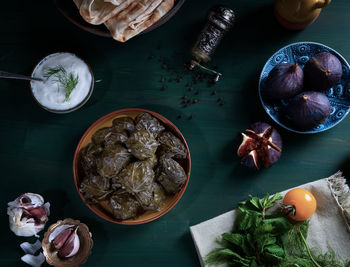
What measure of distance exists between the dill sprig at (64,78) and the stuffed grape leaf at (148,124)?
30 centimetres

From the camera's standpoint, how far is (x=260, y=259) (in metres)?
1.43

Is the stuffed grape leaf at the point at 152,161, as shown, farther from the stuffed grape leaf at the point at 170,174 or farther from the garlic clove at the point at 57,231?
the garlic clove at the point at 57,231

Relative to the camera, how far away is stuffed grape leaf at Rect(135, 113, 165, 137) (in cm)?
138

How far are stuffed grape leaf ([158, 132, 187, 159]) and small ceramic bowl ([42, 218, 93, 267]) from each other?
1.42 ft

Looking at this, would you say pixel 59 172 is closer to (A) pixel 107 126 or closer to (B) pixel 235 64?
(A) pixel 107 126

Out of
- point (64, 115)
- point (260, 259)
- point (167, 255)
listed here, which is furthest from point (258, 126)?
point (64, 115)

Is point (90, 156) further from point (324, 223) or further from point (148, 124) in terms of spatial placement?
point (324, 223)

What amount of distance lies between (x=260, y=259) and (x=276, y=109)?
1.92ft

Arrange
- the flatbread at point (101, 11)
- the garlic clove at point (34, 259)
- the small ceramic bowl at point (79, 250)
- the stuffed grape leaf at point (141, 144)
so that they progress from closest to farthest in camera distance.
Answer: the flatbread at point (101, 11) → the stuffed grape leaf at point (141, 144) → the small ceramic bowl at point (79, 250) → the garlic clove at point (34, 259)

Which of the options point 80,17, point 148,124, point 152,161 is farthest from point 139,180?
point 80,17

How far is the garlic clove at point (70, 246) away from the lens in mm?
1408

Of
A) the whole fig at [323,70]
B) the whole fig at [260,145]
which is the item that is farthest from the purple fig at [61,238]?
the whole fig at [323,70]

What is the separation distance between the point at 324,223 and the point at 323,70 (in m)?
0.61

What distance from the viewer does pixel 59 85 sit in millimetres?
1479
